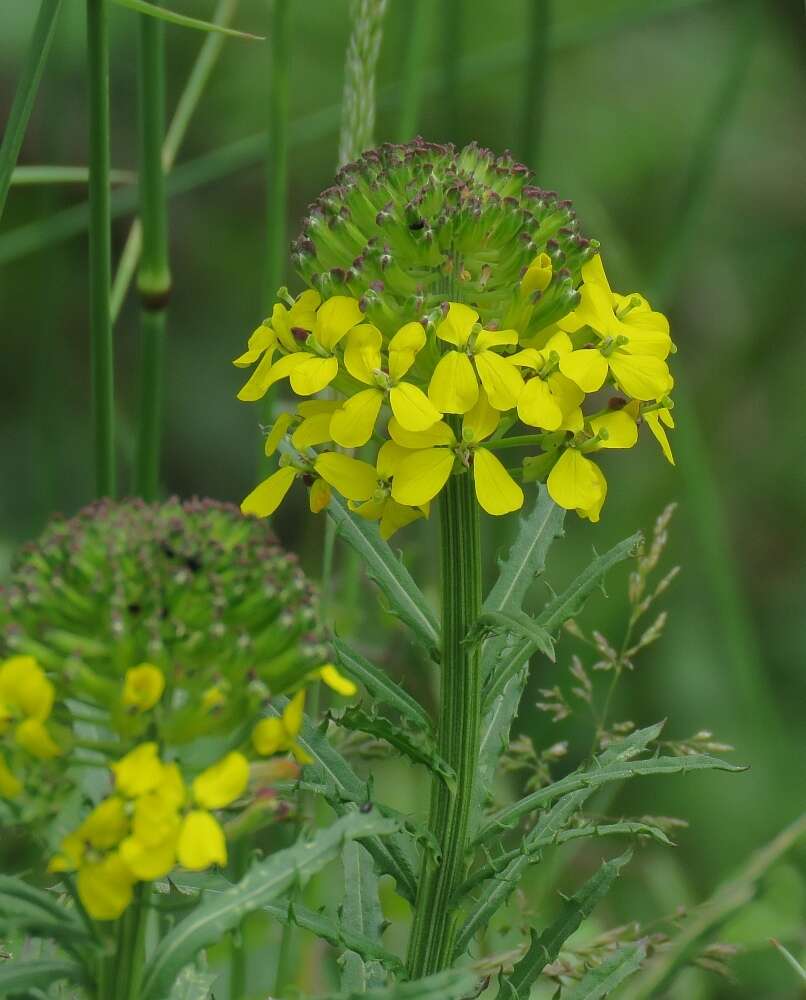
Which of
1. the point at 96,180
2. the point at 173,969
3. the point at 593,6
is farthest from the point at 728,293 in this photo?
the point at 173,969

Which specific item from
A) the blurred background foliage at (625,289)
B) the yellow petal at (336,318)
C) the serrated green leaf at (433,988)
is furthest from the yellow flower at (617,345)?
the blurred background foliage at (625,289)

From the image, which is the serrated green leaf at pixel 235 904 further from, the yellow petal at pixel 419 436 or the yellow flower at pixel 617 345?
the yellow flower at pixel 617 345

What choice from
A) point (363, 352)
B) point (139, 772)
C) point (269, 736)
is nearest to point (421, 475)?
point (363, 352)

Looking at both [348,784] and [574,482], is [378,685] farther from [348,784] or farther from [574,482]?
[574,482]

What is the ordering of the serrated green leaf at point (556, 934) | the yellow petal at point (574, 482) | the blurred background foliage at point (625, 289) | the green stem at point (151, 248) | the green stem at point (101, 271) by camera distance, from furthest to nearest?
the blurred background foliage at point (625, 289), the green stem at point (151, 248), the green stem at point (101, 271), the serrated green leaf at point (556, 934), the yellow petal at point (574, 482)

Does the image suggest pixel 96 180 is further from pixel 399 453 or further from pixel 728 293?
pixel 728 293

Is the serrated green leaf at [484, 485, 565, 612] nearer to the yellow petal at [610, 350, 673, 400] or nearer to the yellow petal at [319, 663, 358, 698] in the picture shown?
the yellow petal at [610, 350, 673, 400]

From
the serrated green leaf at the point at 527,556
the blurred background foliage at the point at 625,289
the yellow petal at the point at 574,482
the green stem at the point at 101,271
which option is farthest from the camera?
the blurred background foliage at the point at 625,289
